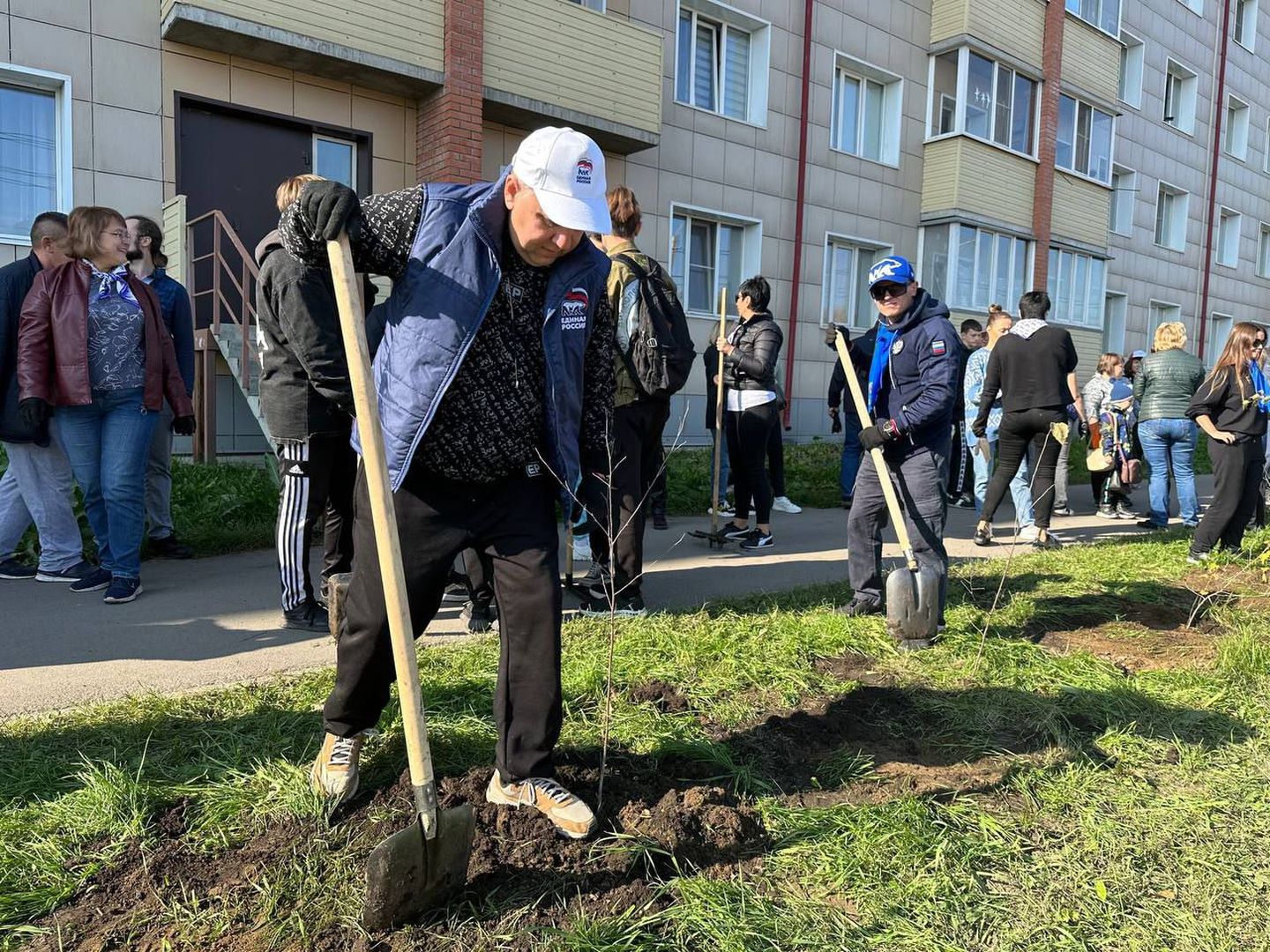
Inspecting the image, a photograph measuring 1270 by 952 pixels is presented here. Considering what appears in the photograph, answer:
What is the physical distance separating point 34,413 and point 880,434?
4546 mm

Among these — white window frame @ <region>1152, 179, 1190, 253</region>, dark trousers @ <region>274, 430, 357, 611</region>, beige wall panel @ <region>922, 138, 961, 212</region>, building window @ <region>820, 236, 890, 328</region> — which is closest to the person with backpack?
dark trousers @ <region>274, 430, 357, 611</region>

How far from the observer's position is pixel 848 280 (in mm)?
16172

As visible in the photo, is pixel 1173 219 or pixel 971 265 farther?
pixel 1173 219

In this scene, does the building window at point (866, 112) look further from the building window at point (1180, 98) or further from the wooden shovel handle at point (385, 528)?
the wooden shovel handle at point (385, 528)

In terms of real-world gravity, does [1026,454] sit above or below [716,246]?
below

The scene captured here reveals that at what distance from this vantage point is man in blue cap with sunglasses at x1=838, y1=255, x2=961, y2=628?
4840mm

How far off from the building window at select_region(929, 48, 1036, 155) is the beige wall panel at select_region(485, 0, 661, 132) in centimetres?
675

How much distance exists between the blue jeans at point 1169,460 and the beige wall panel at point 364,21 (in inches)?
333

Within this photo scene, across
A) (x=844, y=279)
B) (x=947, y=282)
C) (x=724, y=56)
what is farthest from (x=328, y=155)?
(x=947, y=282)

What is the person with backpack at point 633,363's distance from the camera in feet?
17.2

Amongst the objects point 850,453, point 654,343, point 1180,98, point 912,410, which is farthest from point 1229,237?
point 654,343

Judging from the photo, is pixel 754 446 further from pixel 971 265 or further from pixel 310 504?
pixel 971 265

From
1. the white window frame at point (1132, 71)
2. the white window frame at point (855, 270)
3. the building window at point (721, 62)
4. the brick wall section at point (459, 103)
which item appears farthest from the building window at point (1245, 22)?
the brick wall section at point (459, 103)

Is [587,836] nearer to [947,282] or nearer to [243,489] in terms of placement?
[243,489]
